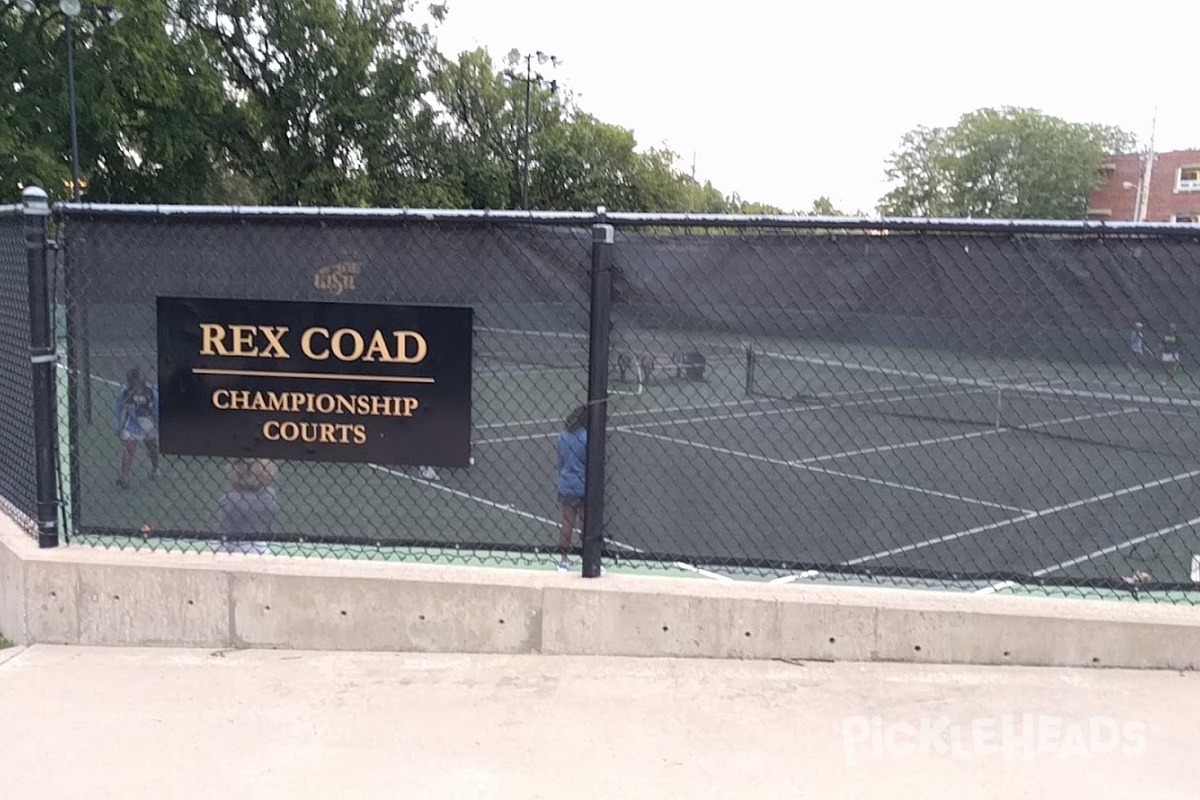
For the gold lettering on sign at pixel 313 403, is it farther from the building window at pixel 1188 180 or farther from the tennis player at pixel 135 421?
the building window at pixel 1188 180

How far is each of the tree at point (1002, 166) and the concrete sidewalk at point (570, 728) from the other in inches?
2314

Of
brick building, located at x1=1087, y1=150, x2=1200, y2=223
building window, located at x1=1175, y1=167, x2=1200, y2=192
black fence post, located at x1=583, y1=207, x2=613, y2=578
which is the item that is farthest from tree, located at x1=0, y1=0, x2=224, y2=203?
building window, located at x1=1175, y1=167, x2=1200, y2=192

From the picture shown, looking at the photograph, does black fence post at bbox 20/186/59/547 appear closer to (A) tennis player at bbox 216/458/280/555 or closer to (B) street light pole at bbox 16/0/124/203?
→ (A) tennis player at bbox 216/458/280/555

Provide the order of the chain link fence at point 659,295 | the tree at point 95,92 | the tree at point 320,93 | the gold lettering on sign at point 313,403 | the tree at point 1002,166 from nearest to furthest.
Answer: the chain link fence at point 659,295 → the gold lettering on sign at point 313,403 → the tree at point 95,92 → the tree at point 320,93 → the tree at point 1002,166

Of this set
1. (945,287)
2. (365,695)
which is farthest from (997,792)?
(365,695)

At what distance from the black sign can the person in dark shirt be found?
9.40ft

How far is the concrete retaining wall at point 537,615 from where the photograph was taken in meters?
4.12

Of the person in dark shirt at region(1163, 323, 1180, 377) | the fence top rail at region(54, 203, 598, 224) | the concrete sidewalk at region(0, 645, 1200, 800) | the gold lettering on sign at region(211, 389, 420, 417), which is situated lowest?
the concrete sidewalk at region(0, 645, 1200, 800)

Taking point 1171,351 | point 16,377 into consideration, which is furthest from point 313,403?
point 1171,351

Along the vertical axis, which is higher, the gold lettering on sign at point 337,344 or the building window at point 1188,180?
the building window at point 1188,180

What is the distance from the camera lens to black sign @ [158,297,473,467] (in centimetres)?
418

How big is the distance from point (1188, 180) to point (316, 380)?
210 feet

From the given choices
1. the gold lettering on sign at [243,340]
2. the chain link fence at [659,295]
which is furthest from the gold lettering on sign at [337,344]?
the chain link fence at [659,295]

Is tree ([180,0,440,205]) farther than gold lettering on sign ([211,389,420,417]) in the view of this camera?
Yes
